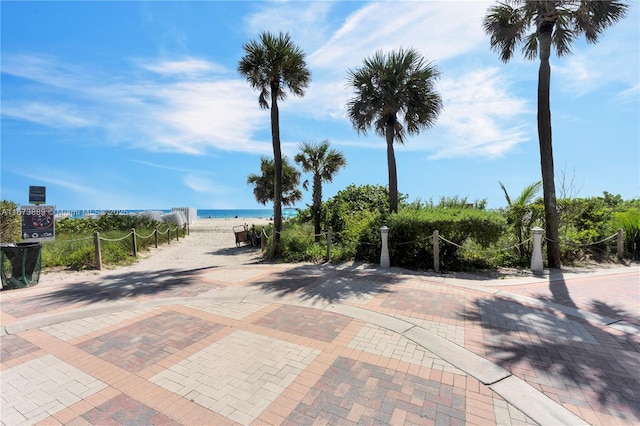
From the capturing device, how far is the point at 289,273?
8367 mm

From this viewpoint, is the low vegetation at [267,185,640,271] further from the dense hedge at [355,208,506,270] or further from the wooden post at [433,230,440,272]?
the wooden post at [433,230,440,272]

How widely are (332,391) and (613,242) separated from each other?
481 inches

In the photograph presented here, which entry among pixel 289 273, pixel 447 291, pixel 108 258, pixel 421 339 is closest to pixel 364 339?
pixel 421 339

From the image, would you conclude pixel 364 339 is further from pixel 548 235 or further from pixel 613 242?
pixel 613 242

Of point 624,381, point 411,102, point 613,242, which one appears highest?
point 411,102

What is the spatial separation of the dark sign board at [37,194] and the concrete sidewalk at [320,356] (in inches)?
97.6

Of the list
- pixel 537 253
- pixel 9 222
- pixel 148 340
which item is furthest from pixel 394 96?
pixel 9 222

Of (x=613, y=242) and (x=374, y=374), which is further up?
(x=613, y=242)

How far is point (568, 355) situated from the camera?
146 inches

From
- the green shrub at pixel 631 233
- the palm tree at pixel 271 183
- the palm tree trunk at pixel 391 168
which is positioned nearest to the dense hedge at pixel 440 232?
the palm tree trunk at pixel 391 168

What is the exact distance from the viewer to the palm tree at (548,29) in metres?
8.81

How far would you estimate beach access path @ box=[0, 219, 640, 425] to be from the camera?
271 centimetres

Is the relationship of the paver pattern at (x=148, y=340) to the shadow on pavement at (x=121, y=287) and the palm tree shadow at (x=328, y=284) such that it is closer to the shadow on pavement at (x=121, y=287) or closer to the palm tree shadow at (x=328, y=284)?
the shadow on pavement at (x=121, y=287)

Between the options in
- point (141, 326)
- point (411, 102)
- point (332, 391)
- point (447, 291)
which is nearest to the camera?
point (332, 391)
